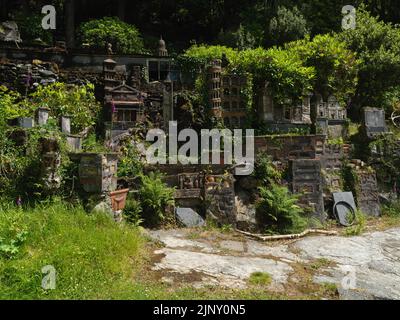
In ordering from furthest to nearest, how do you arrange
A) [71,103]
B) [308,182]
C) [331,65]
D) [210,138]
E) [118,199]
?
[331,65] → [210,138] → [71,103] → [308,182] → [118,199]

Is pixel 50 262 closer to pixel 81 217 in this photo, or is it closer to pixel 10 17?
pixel 81 217

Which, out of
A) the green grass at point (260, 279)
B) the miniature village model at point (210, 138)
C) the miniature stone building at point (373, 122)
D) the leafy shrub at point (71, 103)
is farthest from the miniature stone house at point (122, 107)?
the miniature stone building at point (373, 122)

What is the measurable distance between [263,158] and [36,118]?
5308 millimetres

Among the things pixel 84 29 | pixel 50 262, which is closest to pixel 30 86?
pixel 84 29

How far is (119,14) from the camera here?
68.1ft

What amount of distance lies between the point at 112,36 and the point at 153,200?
11.2 m

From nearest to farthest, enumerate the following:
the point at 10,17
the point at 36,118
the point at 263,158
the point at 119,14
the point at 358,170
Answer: the point at 36,118 → the point at 263,158 → the point at 358,170 → the point at 10,17 → the point at 119,14

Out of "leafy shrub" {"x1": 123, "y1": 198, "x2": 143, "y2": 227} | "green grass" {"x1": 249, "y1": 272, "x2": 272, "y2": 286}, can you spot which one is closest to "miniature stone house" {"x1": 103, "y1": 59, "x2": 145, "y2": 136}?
"leafy shrub" {"x1": 123, "y1": 198, "x2": 143, "y2": 227}

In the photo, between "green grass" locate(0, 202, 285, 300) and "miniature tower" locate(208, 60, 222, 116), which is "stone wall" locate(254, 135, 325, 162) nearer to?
"miniature tower" locate(208, 60, 222, 116)

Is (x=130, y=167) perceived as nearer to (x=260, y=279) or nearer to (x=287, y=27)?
(x=260, y=279)

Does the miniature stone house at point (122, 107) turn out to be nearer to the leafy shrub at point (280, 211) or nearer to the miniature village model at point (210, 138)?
the miniature village model at point (210, 138)

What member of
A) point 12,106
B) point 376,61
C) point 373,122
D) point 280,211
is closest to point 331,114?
point 373,122

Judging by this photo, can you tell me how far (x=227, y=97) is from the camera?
36.9 feet
